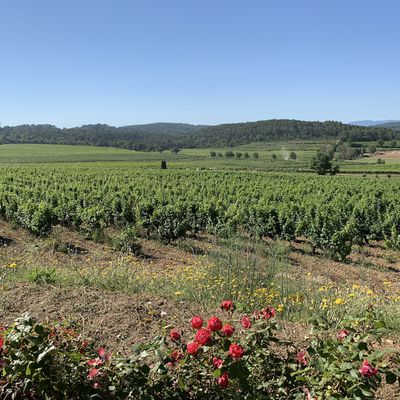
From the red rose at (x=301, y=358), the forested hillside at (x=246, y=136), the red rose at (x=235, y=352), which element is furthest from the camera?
the forested hillside at (x=246, y=136)

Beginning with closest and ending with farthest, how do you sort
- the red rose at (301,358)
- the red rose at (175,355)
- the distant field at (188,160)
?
the red rose at (175,355), the red rose at (301,358), the distant field at (188,160)

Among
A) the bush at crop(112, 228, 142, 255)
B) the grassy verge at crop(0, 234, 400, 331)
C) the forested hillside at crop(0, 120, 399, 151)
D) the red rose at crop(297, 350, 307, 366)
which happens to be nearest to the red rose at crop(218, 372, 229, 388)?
the red rose at crop(297, 350, 307, 366)

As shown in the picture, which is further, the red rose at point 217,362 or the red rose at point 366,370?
the red rose at point 217,362

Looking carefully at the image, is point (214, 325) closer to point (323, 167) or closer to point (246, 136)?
point (323, 167)

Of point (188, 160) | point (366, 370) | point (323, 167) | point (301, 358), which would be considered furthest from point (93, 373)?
point (188, 160)

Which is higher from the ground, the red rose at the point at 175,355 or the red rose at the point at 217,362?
the red rose at the point at 217,362

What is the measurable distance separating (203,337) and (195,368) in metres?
0.42

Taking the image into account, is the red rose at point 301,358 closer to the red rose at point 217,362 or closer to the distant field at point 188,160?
the red rose at point 217,362

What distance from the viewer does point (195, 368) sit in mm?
2498

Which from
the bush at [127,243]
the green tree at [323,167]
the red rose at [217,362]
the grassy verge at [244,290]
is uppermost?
the red rose at [217,362]

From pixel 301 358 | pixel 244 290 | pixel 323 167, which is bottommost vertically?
pixel 323 167

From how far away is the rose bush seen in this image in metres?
2.26

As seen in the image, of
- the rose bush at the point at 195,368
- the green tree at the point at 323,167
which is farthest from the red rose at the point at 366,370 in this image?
the green tree at the point at 323,167

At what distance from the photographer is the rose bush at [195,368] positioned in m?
2.26
